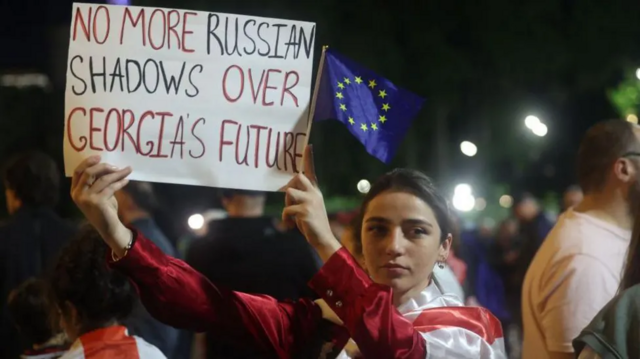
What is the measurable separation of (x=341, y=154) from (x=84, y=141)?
55.9 ft

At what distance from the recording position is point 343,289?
103 inches

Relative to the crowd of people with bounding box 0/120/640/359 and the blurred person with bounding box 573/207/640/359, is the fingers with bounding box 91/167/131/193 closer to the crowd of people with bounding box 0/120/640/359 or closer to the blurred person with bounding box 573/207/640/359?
the crowd of people with bounding box 0/120/640/359

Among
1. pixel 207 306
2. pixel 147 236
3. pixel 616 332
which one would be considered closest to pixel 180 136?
pixel 207 306

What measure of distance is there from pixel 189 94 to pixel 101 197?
1.66 ft

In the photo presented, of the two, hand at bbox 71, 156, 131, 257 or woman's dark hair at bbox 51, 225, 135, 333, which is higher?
hand at bbox 71, 156, 131, 257

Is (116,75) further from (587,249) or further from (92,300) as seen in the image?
(587,249)

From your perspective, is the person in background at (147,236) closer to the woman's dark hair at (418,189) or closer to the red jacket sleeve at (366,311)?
the woman's dark hair at (418,189)

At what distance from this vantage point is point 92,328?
3.46 meters

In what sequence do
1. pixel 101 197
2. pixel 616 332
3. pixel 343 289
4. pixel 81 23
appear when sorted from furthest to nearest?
pixel 81 23 < pixel 101 197 < pixel 343 289 < pixel 616 332

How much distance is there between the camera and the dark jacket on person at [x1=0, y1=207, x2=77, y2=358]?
16.7 feet

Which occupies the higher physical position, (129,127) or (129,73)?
(129,73)

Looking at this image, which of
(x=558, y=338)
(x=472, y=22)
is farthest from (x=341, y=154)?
(x=558, y=338)

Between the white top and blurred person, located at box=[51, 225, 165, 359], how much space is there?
165 centimetres

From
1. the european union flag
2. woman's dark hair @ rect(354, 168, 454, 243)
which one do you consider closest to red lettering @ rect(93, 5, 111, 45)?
the european union flag
